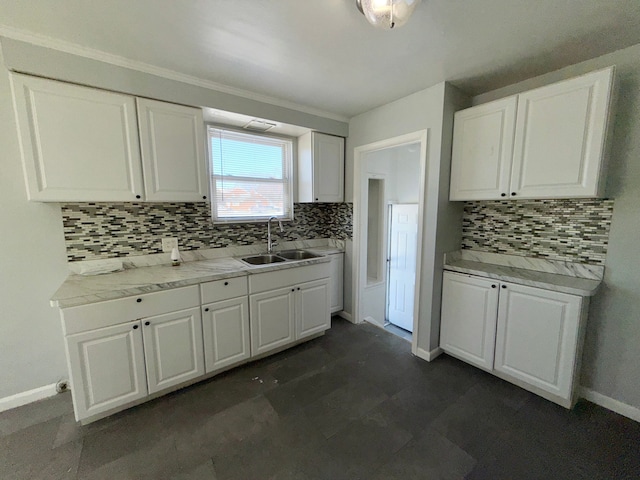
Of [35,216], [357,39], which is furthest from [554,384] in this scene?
[35,216]

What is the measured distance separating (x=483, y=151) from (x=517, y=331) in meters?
1.44

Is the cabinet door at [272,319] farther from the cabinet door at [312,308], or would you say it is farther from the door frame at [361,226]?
the door frame at [361,226]

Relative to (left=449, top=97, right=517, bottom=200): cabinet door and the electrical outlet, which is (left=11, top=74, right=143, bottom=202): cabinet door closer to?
the electrical outlet

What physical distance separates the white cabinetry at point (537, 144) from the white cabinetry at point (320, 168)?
1249 mm

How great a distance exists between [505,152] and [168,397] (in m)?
3.17

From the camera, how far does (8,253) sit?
5.82 ft

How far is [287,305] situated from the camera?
2.51 metres

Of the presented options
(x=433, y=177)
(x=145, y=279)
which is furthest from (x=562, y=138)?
(x=145, y=279)

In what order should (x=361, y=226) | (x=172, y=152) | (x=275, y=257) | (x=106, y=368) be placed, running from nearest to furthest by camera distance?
1. (x=106, y=368)
2. (x=172, y=152)
3. (x=275, y=257)
4. (x=361, y=226)

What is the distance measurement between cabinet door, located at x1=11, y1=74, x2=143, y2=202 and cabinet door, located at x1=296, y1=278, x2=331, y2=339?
163 cm

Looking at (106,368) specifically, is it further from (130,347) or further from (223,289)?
(223,289)

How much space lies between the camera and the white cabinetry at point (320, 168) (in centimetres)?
290

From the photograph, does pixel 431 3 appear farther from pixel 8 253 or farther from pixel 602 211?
pixel 8 253

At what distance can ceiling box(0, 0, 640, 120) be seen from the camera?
4.40ft
